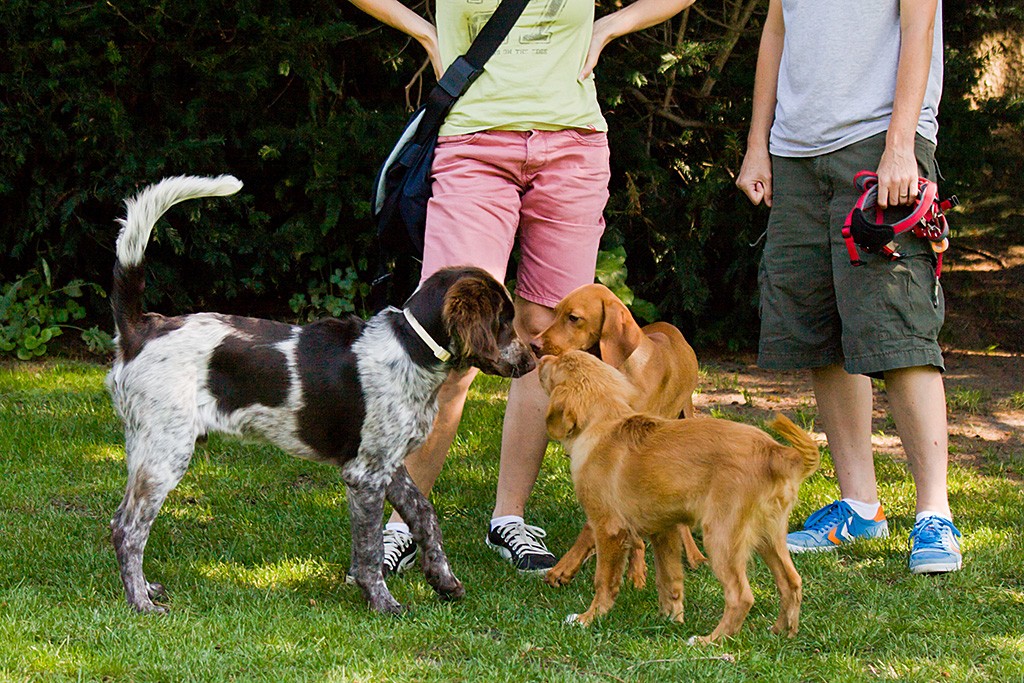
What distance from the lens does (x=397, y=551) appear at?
14.6 ft

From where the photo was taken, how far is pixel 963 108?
297 inches

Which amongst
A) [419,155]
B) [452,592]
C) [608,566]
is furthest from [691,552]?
[419,155]

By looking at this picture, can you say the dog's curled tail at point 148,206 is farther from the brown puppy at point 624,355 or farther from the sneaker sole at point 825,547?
the sneaker sole at point 825,547

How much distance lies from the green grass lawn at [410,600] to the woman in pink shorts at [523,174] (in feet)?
1.44

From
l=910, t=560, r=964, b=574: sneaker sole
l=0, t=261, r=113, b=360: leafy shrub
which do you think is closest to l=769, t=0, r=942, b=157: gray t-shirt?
l=910, t=560, r=964, b=574: sneaker sole

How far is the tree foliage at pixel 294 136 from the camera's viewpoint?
297 inches

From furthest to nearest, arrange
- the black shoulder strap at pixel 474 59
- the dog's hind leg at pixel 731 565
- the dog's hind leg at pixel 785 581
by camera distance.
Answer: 1. the black shoulder strap at pixel 474 59
2. the dog's hind leg at pixel 785 581
3. the dog's hind leg at pixel 731 565

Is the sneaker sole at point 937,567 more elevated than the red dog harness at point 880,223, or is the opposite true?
the red dog harness at point 880,223

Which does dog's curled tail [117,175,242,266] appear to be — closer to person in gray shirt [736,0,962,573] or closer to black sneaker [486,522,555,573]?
black sneaker [486,522,555,573]

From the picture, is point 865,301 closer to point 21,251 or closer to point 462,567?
point 462,567

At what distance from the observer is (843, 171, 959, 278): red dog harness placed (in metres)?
4.19

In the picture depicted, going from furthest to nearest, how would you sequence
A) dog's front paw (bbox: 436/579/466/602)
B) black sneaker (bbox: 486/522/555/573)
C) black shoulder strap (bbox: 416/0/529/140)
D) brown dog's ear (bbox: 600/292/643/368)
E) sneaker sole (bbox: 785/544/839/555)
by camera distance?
brown dog's ear (bbox: 600/292/643/368) → sneaker sole (bbox: 785/544/839/555) → black sneaker (bbox: 486/522/555/573) → black shoulder strap (bbox: 416/0/529/140) → dog's front paw (bbox: 436/579/466/602)

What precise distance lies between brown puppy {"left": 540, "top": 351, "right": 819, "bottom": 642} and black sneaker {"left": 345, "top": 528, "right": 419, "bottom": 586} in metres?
0.87

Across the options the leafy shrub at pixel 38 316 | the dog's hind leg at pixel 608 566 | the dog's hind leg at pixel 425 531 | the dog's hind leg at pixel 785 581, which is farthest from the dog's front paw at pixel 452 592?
the leafy shrub at pixel 38 316
